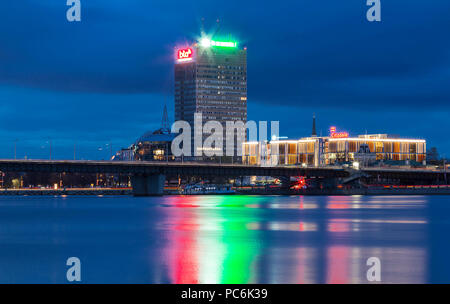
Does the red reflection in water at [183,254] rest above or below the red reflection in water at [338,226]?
above

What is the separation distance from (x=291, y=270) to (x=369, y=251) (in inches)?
429

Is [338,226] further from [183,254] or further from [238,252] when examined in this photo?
[183,254]

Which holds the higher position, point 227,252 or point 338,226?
point 227,252

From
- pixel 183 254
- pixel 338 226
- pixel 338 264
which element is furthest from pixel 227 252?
pixel 338 226

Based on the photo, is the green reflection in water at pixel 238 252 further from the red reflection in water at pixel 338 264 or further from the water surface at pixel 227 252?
the red reflection in water at pixel 338 264

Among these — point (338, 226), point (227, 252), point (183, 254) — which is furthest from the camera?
point (338, 226)

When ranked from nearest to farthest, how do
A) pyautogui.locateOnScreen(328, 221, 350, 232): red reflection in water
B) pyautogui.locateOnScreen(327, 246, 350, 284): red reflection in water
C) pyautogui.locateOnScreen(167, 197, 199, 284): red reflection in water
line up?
1. pyautogui.locateOnScreen(327, 246, 350, 284): red reflection in water
2. pyautogui.locateOnScreen(167, 197, 199, 284): red reflection in water
3. pyautogui.locateOnScreen(328, 221, 350, 232): red reflection in water

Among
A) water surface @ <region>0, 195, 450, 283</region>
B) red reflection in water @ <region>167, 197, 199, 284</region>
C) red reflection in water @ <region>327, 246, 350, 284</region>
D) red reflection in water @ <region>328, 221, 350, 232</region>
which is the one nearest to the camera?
red reflection in water @ <region>327, 246, 350, 284</region>

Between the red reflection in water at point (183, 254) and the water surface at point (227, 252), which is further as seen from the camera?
the water surface at point (227, 252)

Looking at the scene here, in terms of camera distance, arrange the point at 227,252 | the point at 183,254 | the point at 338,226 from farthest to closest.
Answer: the point at 338,226
the point at 227,252
the point at 183,254

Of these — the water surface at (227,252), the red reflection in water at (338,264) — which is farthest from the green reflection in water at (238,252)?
the red reflection in water at (338,264)

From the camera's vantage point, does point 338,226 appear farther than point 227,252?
Yes

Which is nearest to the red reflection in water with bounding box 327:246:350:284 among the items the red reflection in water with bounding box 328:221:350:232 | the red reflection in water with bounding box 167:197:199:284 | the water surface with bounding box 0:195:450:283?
the water surface with bounding box 0:195:450:283

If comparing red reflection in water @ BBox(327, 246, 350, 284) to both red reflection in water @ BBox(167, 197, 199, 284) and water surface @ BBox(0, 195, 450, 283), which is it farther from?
red reflection in water @ BBox(167, 197, 199, 284)
